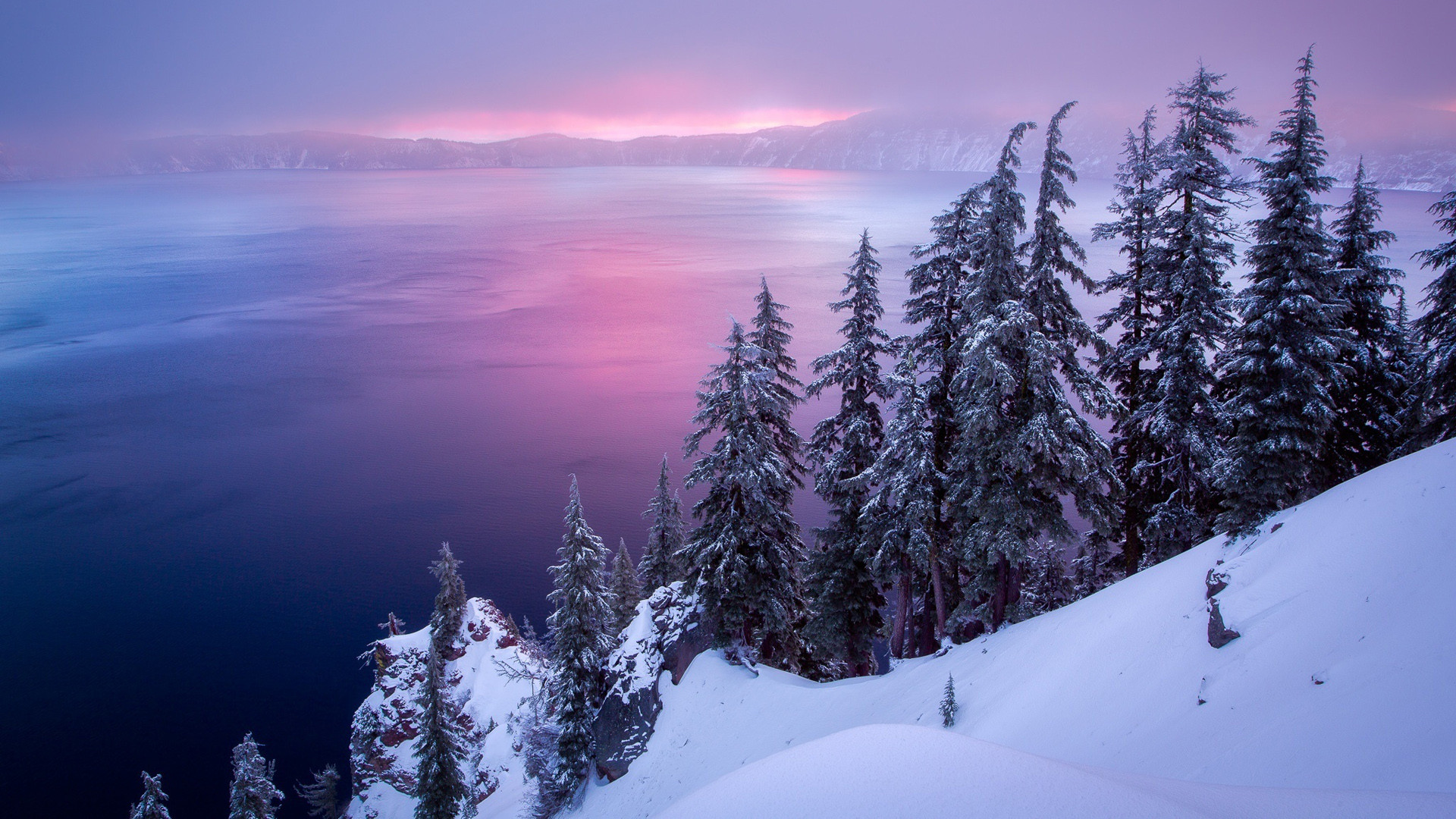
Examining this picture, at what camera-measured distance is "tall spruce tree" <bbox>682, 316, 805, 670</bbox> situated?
59.2 feet

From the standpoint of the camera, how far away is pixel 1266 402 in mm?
15758

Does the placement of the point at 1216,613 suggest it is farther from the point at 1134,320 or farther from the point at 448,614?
the point at 448,614

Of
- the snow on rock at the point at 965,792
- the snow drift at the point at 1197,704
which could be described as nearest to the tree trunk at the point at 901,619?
the snow drift at the point at 1197,704

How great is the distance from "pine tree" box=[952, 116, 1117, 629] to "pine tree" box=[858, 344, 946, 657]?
2.65 ft

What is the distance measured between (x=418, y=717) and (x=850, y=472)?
2352 cm

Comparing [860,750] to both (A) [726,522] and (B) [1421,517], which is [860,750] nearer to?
(B) [1421,517]

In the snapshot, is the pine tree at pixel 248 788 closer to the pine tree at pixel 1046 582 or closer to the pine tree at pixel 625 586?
the pine tree at pixel 625 586

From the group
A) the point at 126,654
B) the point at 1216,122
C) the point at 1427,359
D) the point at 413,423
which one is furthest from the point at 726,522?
the point at 413,423

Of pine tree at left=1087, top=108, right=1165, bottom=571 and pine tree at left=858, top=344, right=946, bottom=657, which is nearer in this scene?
pine tree at left=858, top=344, right=946, bottom=657

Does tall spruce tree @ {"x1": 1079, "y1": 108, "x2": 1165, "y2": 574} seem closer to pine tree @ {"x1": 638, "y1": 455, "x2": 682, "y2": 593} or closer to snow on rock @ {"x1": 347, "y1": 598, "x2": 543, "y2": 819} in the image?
pine tree @ {"x1": 638, "y1": 455, "x2": 682, "y2": 593}

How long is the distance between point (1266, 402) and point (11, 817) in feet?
169

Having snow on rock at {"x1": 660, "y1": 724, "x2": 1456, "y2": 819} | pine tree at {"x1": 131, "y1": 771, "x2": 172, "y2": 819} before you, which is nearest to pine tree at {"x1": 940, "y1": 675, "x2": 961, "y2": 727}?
snow on rock at {"x1": 660, "y1": 724, "x2": 1456, "y2": 819}

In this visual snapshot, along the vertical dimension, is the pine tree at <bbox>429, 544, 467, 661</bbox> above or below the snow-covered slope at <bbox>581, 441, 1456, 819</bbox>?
below

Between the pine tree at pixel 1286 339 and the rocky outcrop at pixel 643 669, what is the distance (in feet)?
48.2
